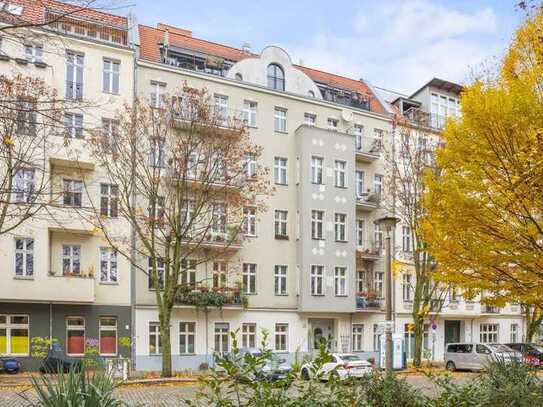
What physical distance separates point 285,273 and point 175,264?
1104cm

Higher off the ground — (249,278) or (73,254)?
(73,254)

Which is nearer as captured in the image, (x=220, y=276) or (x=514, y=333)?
(x=220, y=276)

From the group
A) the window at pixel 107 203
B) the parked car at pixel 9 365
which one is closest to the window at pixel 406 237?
the window at pixel 107 203

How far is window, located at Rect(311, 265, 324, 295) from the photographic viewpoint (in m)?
35.0

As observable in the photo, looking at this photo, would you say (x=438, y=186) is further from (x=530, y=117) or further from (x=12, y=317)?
(x=12, y=317)

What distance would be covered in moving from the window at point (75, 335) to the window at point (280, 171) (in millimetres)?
12747

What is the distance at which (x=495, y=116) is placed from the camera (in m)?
12.0

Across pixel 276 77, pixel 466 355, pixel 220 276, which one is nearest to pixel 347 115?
pixel 276 77

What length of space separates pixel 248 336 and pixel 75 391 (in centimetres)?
2888

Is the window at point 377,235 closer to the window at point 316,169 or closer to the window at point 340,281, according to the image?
the window at point 340,281

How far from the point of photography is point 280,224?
116 ft

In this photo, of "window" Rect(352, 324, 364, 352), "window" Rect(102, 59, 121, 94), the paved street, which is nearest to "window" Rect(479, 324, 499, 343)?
"window" Rect(352, 324, 364, 352)

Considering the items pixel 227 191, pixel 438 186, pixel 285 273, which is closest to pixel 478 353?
pixel 285 273

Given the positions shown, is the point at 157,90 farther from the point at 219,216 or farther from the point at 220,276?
the point at 220,276
